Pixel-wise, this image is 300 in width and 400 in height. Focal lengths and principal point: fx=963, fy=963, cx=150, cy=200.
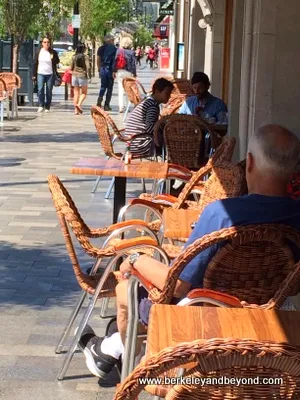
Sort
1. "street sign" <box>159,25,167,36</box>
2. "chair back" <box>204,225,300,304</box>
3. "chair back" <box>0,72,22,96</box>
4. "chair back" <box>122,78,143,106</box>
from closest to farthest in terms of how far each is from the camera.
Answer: "chair back" <box>204,225,300,304</box> < "chair back" <box>122,78,143,106</box> < "chair back" <box>0,72,22,96</box> < "street sign" <box>159,25,167,36</box>

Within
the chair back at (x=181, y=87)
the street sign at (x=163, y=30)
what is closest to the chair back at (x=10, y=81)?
the chair back at (x=181, y=87)

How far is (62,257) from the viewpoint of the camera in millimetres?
7352

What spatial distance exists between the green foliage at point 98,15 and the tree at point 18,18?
22.8 metres

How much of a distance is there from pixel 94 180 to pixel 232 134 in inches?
70.6

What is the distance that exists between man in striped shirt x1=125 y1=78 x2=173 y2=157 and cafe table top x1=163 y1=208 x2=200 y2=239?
462 centimetres

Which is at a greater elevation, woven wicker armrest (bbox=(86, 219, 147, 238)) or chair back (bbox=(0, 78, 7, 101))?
woven wicker armrest (bbox=(86, 219, 147, 238))

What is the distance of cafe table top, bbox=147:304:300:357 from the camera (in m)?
2.75

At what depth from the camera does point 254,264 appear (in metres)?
3.66

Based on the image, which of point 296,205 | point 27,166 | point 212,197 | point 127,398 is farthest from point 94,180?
point 127,398

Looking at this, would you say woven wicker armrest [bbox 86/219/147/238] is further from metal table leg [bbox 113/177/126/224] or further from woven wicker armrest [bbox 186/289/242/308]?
metal table leg [bbox 113/177/126/224]

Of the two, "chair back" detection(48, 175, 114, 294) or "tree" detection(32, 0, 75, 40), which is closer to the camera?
"chair back" detection(48, 175, 114, 294)

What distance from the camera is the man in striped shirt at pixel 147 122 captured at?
10.0 meters

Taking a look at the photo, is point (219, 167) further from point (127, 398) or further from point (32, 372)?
point (127, 398)

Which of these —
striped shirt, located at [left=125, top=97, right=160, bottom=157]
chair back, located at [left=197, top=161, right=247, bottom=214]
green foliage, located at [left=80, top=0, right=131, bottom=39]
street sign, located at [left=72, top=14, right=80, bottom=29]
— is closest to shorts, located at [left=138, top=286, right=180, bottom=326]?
chair back, located at [left=197, top=161, right=247, bottom=214]
